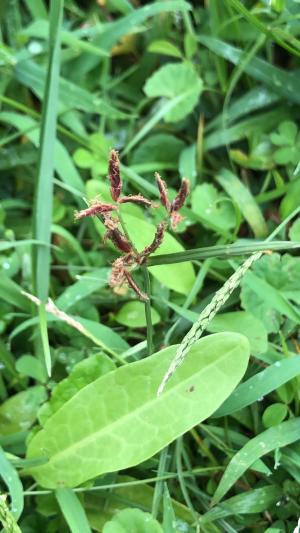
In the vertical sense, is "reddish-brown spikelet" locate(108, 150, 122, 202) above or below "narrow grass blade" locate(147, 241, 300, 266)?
above

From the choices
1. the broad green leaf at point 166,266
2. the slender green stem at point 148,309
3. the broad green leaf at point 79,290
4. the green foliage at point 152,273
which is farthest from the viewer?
the broad green leaf at point 79,290

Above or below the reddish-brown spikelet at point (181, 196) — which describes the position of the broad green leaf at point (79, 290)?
below

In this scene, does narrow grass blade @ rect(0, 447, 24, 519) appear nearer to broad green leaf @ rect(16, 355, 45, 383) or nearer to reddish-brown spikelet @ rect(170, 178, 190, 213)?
broad green leaf @ rect(16, 355, 45, 383)

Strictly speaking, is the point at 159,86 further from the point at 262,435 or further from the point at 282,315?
the point at 262,435

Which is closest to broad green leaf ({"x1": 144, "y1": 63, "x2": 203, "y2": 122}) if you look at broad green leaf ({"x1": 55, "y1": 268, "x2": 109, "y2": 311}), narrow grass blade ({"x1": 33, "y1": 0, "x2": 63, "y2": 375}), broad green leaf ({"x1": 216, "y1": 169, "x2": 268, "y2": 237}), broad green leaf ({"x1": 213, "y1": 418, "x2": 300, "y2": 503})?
broad green leaf ({"x1": 216, "y1": 169, "x2": 268, "y2": 237})

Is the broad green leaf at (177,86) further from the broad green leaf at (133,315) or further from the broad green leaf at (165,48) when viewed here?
the broad green leaf at (133,315)

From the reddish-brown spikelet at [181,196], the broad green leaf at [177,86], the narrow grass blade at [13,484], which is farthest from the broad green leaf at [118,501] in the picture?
the broad green leaf at [177,86]

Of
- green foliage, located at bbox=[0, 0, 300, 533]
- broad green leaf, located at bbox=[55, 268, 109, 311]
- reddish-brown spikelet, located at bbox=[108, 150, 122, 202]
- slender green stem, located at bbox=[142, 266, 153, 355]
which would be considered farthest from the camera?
broad green leaf, located at bbox=[55, 268, 109, 311]
